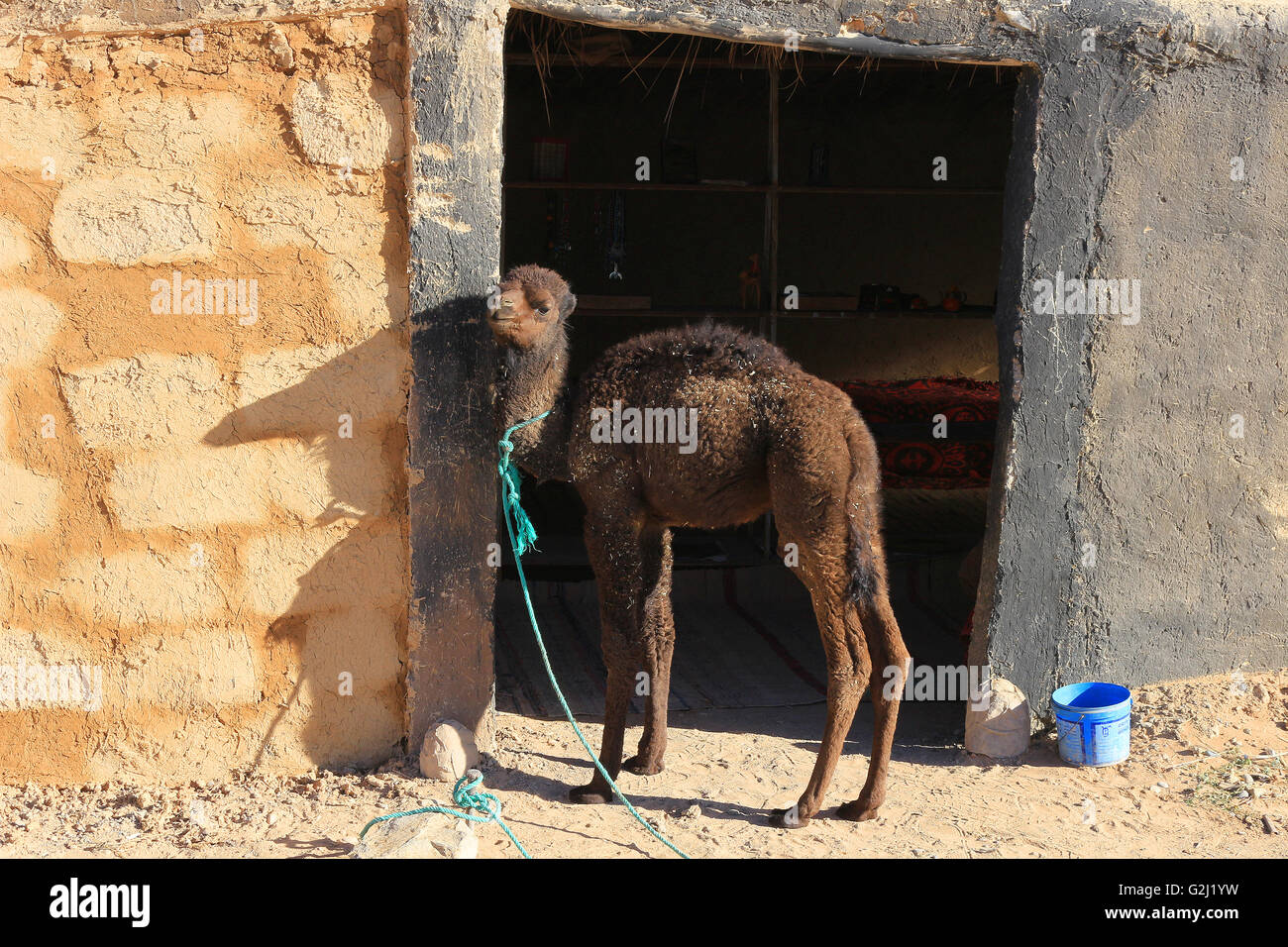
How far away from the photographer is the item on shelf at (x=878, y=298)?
7082 mm

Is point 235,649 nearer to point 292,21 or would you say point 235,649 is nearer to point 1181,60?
point 292,21

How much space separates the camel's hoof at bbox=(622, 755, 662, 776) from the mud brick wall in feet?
3.32

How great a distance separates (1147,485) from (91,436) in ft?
13.1

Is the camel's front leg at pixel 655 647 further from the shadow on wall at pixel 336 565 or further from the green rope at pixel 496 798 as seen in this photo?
the shadow on wall at pixel 336 565

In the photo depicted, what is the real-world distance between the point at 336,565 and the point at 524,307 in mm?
1184

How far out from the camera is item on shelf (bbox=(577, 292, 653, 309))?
700 centimetres

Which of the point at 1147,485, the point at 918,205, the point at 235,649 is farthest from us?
the point at 918,205

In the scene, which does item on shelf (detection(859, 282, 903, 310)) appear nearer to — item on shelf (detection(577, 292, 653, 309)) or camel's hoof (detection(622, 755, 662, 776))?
item on shelf (detection(577, 292, 653, 309))

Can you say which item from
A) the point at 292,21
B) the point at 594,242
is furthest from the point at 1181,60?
the point at 594,242

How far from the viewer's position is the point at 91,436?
Result: 3619 millimetres

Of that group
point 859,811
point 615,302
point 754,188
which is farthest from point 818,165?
point 859,811

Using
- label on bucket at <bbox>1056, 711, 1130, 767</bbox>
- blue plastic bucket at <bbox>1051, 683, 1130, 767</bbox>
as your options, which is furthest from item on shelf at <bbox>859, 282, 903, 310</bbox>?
label on bucket at <bbox>1056, 711, 1130, 767</bbox>

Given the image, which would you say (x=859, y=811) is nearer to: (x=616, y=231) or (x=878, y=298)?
(x=878, y=298)

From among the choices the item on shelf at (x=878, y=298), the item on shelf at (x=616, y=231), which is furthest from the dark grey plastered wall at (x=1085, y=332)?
the item on shelf at (x=616, y=231)
